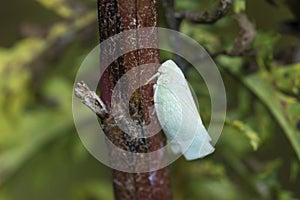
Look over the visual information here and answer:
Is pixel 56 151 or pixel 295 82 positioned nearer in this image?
pixel 295 82

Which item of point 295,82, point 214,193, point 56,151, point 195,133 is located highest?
point 195,133

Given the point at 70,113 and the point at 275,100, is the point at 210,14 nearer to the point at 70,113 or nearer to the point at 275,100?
the point at 275,100

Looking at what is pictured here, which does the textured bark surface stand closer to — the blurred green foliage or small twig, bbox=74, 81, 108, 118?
small twig, bbox=74, 81, 108, 118

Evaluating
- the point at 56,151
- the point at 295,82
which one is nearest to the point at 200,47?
the point at 295,82

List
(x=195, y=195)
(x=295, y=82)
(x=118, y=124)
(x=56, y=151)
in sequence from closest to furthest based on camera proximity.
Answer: (x=118, y=124)
(x=295, y=82)
(x=195, y=195)
(x=56, y=151)

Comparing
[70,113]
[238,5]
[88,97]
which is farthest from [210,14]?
[70,113]

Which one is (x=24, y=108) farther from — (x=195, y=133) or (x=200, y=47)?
(x=195, y=133)
